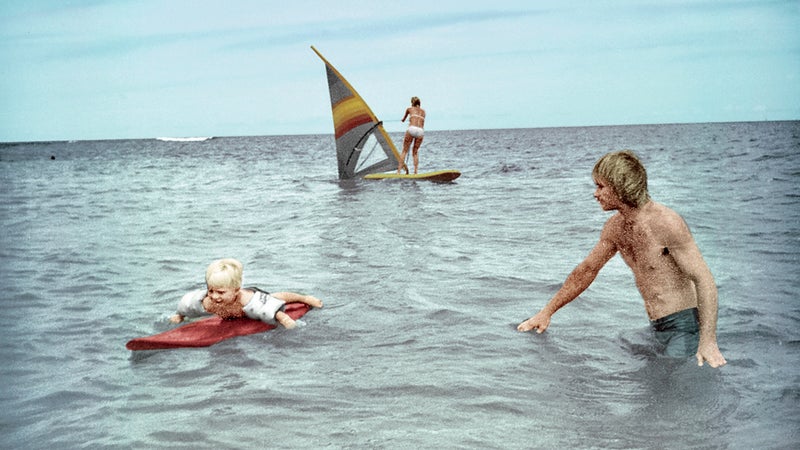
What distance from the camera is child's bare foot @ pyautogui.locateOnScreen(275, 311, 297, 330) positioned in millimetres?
5520

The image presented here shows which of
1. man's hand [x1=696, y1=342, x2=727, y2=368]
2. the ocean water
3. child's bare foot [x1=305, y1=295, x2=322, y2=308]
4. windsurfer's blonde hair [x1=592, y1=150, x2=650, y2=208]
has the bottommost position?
the ocean water

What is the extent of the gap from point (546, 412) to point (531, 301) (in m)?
2.60

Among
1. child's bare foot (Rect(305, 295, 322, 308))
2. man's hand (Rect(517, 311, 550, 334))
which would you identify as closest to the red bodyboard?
child's bare foot (Rect(305, 295, 322, 308))

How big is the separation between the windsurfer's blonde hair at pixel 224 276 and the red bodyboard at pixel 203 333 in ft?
1.12

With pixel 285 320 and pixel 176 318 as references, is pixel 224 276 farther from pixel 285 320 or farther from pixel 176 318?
pixel 176 318

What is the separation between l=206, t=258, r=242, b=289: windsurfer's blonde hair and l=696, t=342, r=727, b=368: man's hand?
10.9 ft

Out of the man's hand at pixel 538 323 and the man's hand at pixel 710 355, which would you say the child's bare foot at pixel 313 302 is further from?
the man's hand at pixel 710 355

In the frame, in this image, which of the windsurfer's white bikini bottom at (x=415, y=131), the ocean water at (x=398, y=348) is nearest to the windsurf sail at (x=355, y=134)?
the windsurfer's white bikini bottom at (x=415, y=131)

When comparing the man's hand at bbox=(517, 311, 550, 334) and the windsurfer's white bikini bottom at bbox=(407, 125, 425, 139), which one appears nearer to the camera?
the man's hand at bbox=(517, 311, 550, 334)

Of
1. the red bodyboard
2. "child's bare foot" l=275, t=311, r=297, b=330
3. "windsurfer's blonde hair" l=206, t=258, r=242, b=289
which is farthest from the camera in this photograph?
"child's bare foot" l=275, t=311, r=297, b=330

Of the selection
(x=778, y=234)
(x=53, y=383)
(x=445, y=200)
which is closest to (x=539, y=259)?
(x=778, y=234)

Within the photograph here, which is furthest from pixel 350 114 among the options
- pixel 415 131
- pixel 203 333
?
pixel 203 333

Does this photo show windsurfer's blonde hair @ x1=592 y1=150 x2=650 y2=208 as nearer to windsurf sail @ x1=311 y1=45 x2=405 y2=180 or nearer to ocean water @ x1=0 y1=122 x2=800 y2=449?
ocean water @ x1=0 y1=122 x2=800 y2=449

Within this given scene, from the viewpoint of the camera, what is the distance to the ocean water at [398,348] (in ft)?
11.8
